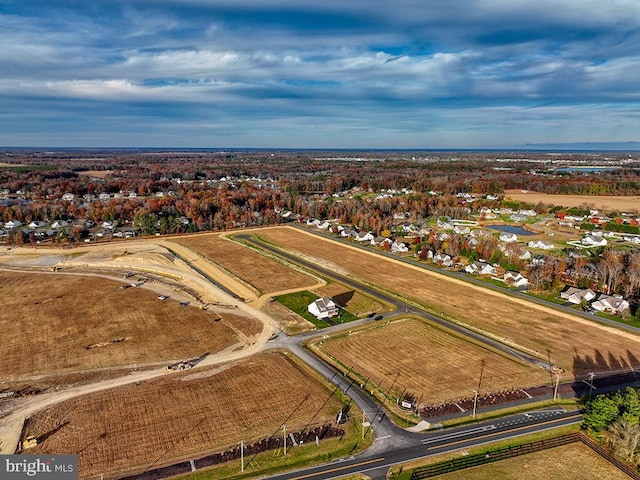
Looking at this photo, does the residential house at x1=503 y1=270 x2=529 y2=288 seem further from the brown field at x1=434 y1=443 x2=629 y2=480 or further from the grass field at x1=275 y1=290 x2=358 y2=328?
the brown field at x1=434 y1=443 x2=629 y2=480

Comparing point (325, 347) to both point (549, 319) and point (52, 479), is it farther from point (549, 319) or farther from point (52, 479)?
point (549, 319)

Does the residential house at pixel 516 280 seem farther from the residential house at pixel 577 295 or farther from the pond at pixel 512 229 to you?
the pond at pixel 512 229

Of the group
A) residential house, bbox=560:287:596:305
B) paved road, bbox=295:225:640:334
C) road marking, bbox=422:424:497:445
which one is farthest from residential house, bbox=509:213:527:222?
road marking, bbox=422:424:497:445

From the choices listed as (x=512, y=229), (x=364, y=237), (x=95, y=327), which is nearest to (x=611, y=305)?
(x=364, y=237)

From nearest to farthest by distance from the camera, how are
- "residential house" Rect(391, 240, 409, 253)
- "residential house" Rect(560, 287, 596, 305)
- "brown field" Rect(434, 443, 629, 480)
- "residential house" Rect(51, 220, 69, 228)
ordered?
"brown field" Rect(434, 443, 629, 480) < "residential house" Rect(560, 287, 596, 305) < "residential house" Rect(391, 240, 409, 253) < "residential house" Rect(51, 220, 69, 228)

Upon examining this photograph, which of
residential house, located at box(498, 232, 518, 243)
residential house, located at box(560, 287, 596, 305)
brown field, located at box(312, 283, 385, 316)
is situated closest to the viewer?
brown field, located at box(312, 283, 385, 316)

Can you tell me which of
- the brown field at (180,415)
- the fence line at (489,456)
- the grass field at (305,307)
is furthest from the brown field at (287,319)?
the fence line at (489,456)

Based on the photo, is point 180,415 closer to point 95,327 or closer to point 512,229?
point 95,327
